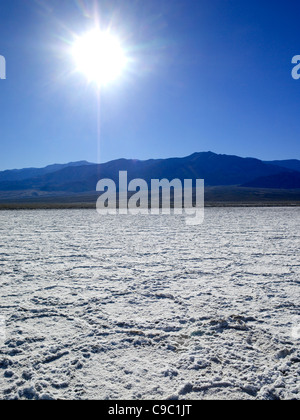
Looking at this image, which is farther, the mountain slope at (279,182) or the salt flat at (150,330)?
the mountain slope at (279,182)

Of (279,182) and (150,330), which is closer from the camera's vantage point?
(150,330)

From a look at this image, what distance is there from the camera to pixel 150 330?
321 centimetres

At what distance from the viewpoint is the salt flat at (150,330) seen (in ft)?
7.60

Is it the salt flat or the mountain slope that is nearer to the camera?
the salt flat

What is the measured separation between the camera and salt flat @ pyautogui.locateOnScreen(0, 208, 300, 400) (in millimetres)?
2316

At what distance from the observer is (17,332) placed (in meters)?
3.17

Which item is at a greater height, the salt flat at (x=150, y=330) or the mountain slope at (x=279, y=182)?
the mountain slope at (x=279, y=182)

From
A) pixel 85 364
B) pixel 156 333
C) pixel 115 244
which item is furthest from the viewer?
pixel 115 244

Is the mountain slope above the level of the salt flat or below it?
above

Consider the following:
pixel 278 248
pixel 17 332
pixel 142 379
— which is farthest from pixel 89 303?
pixel 278 248

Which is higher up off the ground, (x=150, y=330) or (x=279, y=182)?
(x=279, y=182)
